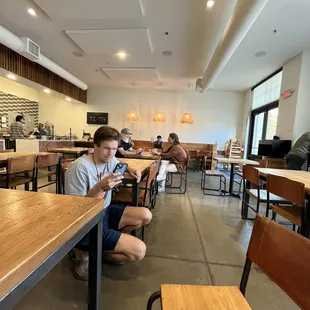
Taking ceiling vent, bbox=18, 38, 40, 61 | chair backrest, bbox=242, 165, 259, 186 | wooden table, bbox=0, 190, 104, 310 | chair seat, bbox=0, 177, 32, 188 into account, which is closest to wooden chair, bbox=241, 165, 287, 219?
chair backrest, bbox=242, 165, 259, 186

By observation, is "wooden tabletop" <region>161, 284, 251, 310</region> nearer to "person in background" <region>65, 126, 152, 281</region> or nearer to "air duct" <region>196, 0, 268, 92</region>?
"person in background" <region>65, 126, 152, 281</region>

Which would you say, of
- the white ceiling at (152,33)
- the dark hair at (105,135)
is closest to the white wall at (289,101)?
the white ceiling at (152,33)

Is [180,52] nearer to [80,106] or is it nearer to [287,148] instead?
[287,148]

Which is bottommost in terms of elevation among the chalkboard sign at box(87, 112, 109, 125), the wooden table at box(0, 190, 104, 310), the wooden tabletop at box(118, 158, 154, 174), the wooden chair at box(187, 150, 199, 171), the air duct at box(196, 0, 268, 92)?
the wooden chair at box(187, 150, 199, 171)

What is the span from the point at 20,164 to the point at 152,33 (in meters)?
3.24

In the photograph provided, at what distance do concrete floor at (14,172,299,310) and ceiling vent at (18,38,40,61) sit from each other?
397 centimetres

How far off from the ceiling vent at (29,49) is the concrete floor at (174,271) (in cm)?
397

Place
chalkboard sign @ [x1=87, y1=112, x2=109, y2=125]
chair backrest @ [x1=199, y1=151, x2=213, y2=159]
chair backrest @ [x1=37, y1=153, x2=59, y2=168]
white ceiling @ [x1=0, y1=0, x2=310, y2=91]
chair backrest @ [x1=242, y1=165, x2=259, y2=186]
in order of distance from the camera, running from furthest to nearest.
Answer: chalkboard sign @ [x1=87, y1=112, x2=109, y2=125] → chair backrest @ [x1=199, y1=151, x2=213, y2=159] → white ceiling @ [x1=0, y1=0, x2=310, y2=91] → chair backrest @ [x1=37, y1=153, x2=59, y2=168] → chair backrest @ [x1=242, y1=165, x2=259, y2=186]

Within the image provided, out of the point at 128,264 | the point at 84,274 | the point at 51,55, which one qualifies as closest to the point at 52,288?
the point at 84,274

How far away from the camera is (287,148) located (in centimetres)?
466

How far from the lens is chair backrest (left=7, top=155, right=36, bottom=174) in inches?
92.0

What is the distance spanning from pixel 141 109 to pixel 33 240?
820 centimetres

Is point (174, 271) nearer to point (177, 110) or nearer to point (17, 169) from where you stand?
point (17, 169)

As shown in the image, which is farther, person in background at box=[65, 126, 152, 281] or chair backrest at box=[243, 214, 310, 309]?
person in background at box=[65, 126, 152, 281]
